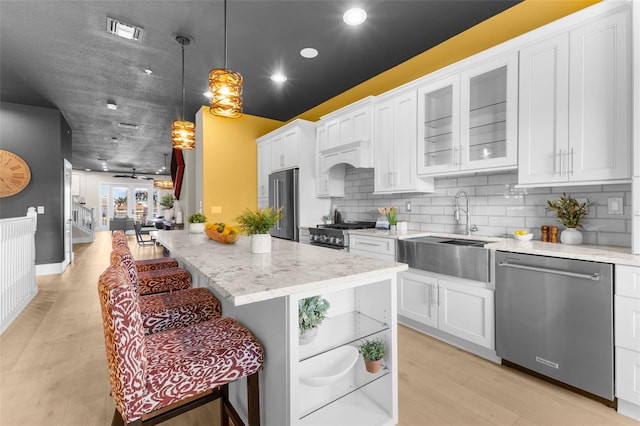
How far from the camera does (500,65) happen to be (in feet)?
8.16

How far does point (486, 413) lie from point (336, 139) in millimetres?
3203

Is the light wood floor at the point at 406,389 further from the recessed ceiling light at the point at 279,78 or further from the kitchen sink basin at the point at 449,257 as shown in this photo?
the recessed ceiling light at the point at 279,78

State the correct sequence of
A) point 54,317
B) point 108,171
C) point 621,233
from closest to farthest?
point 621,233, point 54,317, point 108,171

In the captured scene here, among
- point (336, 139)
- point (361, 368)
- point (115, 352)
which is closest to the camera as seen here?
point (115, 352)

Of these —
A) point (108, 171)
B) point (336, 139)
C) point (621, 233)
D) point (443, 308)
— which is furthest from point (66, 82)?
point (108, 171)

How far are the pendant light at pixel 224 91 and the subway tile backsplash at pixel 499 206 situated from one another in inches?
89.0

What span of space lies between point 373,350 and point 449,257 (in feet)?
4.37

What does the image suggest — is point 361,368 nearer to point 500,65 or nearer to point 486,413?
point 486,413

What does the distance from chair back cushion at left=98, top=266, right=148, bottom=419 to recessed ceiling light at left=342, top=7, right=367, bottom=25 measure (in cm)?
273

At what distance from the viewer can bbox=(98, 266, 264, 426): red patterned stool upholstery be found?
3.29 ft

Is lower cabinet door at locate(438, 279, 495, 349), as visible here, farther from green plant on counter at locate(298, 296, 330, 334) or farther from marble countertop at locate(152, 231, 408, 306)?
green plant on counter at locate(298, 296, 330, 334)

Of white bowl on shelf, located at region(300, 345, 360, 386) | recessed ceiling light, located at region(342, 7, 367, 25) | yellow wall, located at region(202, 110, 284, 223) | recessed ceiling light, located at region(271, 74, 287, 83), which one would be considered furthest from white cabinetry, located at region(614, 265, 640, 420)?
yellow wall, located at region(202, 110, 284, 223)

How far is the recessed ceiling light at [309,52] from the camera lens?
326cm

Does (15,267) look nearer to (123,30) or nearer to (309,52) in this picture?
(123,30)
